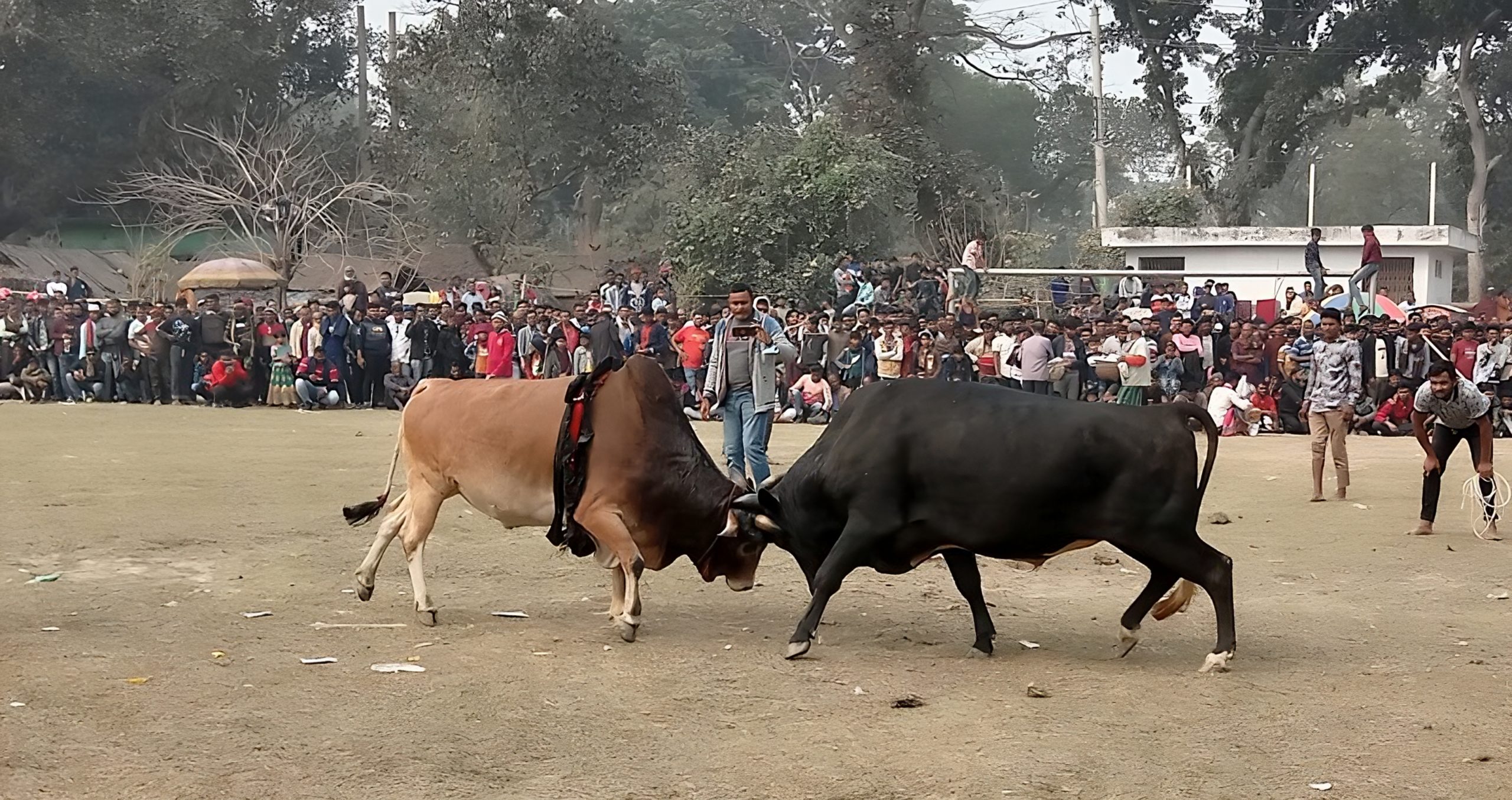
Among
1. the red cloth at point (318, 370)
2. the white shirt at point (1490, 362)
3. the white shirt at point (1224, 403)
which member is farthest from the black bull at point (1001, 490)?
the red cloth at point (318, 370)

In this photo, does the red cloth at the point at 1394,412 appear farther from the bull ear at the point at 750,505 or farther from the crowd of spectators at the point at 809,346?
the bull ear at the point at 750,505

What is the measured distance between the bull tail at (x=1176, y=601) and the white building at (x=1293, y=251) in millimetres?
23371

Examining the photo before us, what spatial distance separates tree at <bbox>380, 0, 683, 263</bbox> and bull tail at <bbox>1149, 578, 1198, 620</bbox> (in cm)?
2933

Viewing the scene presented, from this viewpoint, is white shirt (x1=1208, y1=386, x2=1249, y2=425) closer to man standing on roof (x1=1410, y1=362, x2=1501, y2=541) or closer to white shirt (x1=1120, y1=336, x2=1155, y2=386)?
white shirt (x1=1120, y1=336, x2=1155, y2=386)

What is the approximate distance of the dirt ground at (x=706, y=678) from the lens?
5191mm

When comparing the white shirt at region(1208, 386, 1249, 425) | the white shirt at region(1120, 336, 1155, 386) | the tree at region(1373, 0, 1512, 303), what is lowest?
the white shirt at region(1208, 386, 1249, 425)

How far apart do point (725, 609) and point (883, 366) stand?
1205 centimetres

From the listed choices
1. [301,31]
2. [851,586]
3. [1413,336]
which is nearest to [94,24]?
[301,31]

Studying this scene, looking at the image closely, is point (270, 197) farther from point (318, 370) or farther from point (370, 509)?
point (370, 509)

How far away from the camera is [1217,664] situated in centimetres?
675

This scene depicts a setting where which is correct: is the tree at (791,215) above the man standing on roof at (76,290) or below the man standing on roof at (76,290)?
above

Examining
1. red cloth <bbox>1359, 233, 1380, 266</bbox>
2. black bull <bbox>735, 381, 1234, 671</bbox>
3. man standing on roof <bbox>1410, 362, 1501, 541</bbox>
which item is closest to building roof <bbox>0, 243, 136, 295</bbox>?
red cloth <bbox>1359, 233, 1380, 266</bbox>

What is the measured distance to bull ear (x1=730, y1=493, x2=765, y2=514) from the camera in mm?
7457

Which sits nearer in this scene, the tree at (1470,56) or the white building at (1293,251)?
the white building at (1293,251)
